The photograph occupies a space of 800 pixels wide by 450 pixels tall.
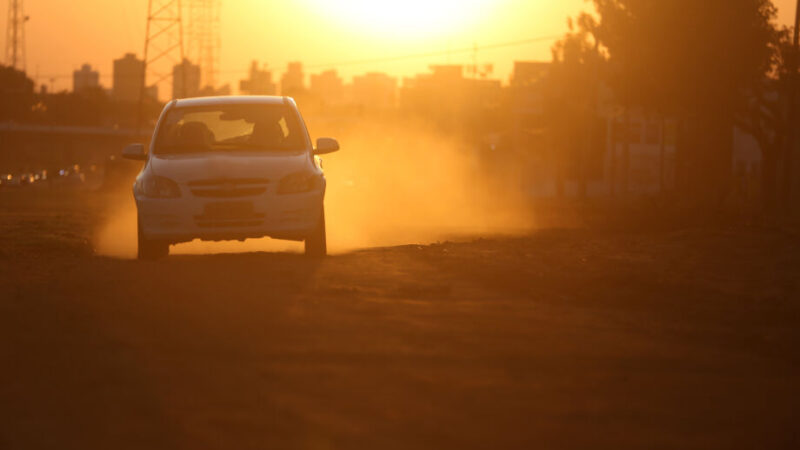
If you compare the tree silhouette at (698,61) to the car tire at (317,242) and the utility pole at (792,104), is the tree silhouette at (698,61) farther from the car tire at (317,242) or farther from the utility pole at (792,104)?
the car tire at (317,242)

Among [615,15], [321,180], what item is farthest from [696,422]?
[615,15]

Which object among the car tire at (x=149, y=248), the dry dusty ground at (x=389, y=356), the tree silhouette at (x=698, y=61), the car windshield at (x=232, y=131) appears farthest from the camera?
the tree silhouette at (x=698, y=61)

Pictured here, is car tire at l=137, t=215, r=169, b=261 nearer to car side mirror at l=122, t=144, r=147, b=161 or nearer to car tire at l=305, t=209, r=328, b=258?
car side mirror at l=122, t=144, r=147, b=161

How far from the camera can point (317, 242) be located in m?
12.8

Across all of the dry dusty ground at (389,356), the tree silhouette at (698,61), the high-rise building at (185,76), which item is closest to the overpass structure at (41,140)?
the high-rise building at (185,76)

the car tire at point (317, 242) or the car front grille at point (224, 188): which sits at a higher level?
the car front grille at point (224, 188)

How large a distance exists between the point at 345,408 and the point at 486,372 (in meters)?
1.21

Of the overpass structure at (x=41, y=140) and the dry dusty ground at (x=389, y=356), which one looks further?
the overpass structure at (x=41, y=140)

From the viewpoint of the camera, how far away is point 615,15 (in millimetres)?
37906

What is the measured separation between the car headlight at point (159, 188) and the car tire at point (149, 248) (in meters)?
0.39

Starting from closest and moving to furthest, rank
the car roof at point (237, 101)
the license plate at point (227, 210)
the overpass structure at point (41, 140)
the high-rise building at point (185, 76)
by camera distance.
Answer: the license plate at point (227, 210) < the car roof at point (237, 101) < the high-rise building at point (185, 76) < the overpass structure at point (41, 140)

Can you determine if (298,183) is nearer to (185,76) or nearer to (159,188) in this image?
(159,188)

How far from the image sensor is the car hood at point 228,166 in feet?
40.3

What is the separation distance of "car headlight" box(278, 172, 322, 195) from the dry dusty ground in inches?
30.3
